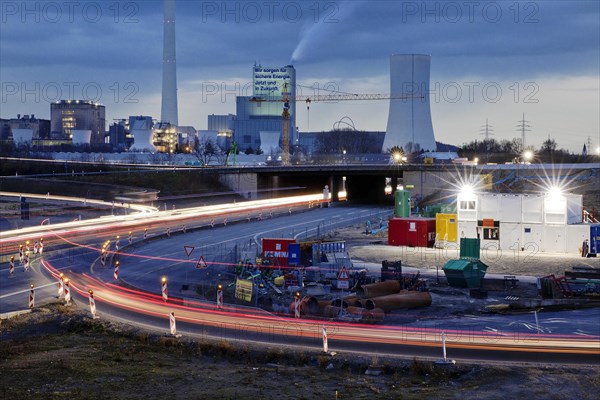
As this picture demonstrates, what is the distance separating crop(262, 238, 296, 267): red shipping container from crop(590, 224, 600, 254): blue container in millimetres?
18983

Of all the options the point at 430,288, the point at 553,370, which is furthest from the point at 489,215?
the point at 553,370

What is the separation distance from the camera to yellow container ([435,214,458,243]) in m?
51.0

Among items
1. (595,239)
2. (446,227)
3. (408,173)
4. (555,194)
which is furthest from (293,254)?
(408,173)

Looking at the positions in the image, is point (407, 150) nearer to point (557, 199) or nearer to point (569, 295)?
point (557, 199)

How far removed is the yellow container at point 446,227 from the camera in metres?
51.0

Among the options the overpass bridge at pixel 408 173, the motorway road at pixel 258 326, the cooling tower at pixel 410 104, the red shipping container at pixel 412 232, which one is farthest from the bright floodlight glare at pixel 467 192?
the cooling tower at pixel 410 104

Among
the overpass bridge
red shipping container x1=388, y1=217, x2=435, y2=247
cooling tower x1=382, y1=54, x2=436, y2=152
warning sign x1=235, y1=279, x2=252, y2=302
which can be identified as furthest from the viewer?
cooling tower x1=382, y1=54, x2=436, y2=152

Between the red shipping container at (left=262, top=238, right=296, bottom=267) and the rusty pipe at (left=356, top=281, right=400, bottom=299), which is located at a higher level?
the red shipping container at (left=262, top=238, right=296, bottom=267)

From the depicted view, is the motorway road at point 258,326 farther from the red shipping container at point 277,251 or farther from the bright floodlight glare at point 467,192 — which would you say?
the bright floodlight glare at point 467,192

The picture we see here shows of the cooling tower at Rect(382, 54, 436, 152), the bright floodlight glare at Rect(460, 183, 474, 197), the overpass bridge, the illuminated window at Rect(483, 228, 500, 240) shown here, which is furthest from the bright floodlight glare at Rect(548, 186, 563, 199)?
the cooling tower at Rect(382, 54, 436, 152)

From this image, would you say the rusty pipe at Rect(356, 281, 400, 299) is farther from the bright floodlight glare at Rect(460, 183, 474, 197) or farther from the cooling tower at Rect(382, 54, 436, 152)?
the cooling tower at Rect(382, 54, 436, 152)

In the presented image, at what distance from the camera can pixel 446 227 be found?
51.5 meters

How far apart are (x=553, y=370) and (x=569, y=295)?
12.2m

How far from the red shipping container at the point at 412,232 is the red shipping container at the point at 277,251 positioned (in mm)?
14507
